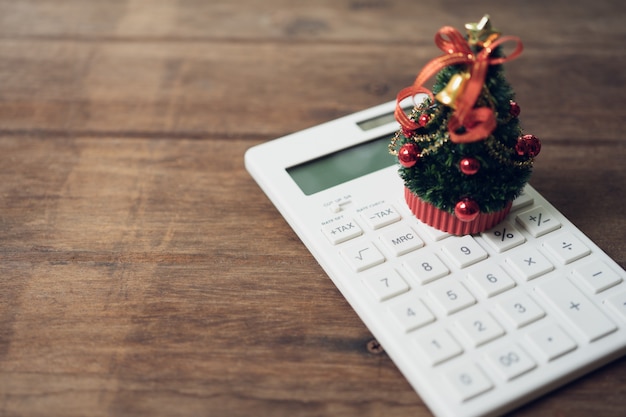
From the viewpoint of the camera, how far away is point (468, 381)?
1.39 ft

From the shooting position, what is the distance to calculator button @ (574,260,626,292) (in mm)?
475

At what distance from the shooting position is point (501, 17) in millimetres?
795

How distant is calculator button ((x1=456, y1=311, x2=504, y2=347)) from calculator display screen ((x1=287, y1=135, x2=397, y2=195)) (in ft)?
0.52

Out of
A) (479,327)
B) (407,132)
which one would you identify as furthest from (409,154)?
(479,327)

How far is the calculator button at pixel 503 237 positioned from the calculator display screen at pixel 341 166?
0.11 meters

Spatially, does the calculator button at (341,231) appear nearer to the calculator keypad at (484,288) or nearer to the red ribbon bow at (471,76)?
the calculator keypad at (484,288)

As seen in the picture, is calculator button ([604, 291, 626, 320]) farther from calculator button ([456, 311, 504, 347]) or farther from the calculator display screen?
the calculator display screen

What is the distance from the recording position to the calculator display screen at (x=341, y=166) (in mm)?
568

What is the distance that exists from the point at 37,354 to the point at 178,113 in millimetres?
281

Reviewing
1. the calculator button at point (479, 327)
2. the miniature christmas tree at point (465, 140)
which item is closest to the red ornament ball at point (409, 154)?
the miniature christmas tree at point (465, 140)

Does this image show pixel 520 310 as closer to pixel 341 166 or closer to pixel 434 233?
pixel 434 233

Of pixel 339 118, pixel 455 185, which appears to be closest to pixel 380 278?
pixel 455 185

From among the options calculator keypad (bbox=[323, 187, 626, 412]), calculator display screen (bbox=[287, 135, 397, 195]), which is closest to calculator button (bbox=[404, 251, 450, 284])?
calculator keypad (bbox=[323, 187, 626, 412])

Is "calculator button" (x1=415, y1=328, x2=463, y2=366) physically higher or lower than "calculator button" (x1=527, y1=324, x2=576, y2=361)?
lower
